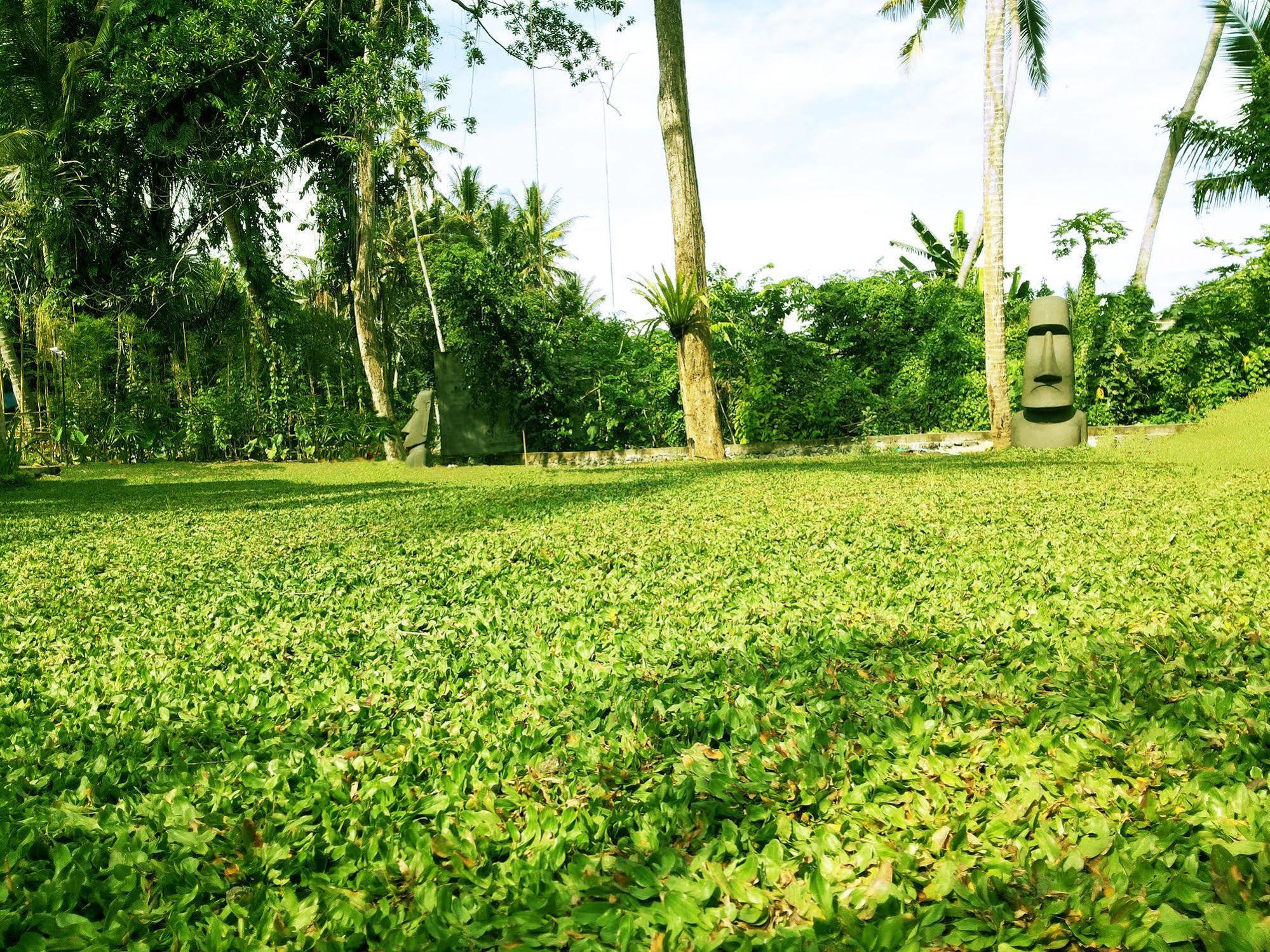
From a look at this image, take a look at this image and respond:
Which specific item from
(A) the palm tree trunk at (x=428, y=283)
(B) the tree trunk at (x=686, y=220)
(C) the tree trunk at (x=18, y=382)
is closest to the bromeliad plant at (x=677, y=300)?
(B) the tree trunk at (x=686, y=220)

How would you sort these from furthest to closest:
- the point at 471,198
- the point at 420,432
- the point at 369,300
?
1. the point at 471,198
2. the point at 369,300
3. the point at 420,432

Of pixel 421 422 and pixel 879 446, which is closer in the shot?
pixel 879 446

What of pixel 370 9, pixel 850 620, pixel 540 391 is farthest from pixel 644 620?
pixel 370 9

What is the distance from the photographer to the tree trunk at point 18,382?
47.1 ft

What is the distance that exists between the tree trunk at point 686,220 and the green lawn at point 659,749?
770 cm

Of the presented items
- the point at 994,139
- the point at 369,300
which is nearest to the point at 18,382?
the point at 369,300

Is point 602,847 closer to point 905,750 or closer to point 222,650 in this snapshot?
point 905,750

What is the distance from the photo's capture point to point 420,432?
13.2 metres

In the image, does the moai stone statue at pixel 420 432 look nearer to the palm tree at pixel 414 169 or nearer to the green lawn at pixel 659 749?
the palm tree at pixel 414 169

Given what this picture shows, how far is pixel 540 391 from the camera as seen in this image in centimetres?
1359

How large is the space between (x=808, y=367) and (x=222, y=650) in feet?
34.5

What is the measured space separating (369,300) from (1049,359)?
11.6 meters

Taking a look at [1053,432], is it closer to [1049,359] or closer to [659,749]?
[1049,359]

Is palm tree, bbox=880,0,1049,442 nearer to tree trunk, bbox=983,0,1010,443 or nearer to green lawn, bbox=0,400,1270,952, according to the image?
tree trunk, bbox=983,0,1010,443
